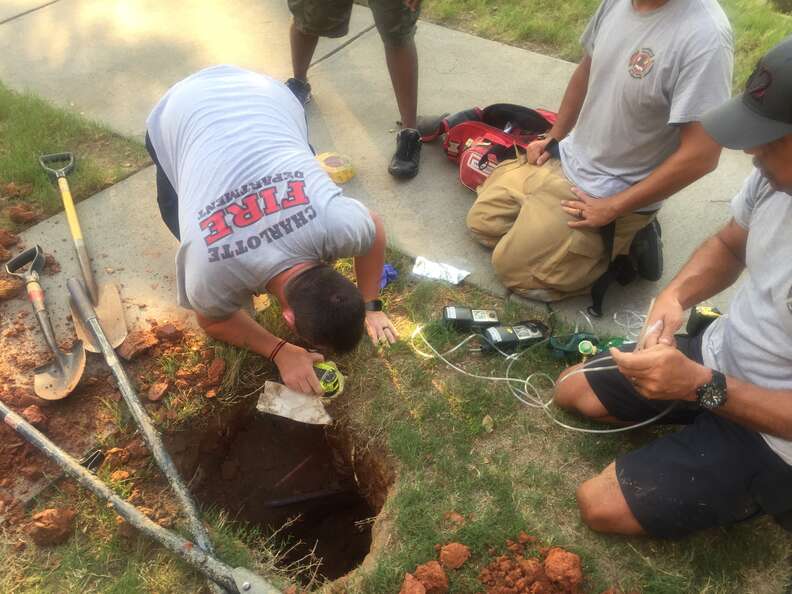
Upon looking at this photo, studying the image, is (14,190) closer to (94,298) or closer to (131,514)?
(94,298)

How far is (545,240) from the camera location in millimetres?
2863

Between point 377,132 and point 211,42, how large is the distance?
5.30 ft

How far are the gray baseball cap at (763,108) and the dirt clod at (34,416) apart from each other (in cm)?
257

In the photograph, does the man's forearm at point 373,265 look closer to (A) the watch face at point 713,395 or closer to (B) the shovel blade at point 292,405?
(B) the shovel blade at point 292,405

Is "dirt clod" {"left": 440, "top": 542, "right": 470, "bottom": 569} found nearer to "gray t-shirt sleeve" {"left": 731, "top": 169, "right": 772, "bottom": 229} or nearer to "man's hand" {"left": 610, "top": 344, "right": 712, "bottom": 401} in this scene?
"man's hand" {"left": 610, "top": 344, "right": 712, "bottom": 401}

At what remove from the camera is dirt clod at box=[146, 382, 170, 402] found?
100 inches

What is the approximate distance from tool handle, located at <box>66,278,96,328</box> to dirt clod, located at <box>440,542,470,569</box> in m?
1.74

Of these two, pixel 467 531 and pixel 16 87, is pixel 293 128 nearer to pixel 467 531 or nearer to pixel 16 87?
pixel 467 531

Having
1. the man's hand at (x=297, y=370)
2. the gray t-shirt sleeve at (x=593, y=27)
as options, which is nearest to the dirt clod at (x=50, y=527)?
the man's hand at (x=297, y=370)

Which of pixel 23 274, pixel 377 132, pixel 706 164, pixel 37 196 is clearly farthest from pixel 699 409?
pixel 37 196

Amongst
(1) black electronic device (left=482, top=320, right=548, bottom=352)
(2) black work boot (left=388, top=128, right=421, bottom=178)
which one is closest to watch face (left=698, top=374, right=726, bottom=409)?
(1) black electronic device (left=482, top=320, right=548, bottom=352)

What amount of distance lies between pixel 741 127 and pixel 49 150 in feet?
11.6

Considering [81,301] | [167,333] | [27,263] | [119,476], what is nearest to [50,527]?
[119,476]

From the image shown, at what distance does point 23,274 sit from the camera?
9.50 ft
